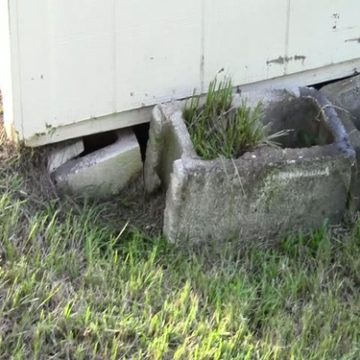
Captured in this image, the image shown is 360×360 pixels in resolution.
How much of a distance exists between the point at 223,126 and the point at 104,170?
474 mm

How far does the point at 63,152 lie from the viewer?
3.71 m

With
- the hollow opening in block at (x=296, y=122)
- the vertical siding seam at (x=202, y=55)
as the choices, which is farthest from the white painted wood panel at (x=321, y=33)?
the vertical siding seam at (x=202, y=55)

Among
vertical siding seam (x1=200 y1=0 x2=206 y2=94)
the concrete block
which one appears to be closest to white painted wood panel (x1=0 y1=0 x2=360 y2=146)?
vertical siding seam (x1=200 y1=0 x2=206 y2=94)

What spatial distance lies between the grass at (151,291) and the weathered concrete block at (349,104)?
1.27ft

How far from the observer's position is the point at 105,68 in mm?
3600

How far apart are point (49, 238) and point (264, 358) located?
0.83 m

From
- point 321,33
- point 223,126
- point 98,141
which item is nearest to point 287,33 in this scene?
point 321,33

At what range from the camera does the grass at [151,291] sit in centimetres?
292

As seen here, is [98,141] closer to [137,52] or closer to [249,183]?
[137,52]

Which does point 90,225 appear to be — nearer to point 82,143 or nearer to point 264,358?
point 82,143

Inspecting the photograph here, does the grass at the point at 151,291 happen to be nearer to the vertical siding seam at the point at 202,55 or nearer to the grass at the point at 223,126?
the grass at the point at 223,126

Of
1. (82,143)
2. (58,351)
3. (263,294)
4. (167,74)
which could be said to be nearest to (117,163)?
(82,143)

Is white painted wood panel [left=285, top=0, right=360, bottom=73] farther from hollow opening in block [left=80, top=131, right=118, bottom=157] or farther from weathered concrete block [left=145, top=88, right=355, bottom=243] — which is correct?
hollow opening in block [left=80, top=131, right=118, bottom=157]

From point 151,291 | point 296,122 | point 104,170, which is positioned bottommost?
point 151,291
